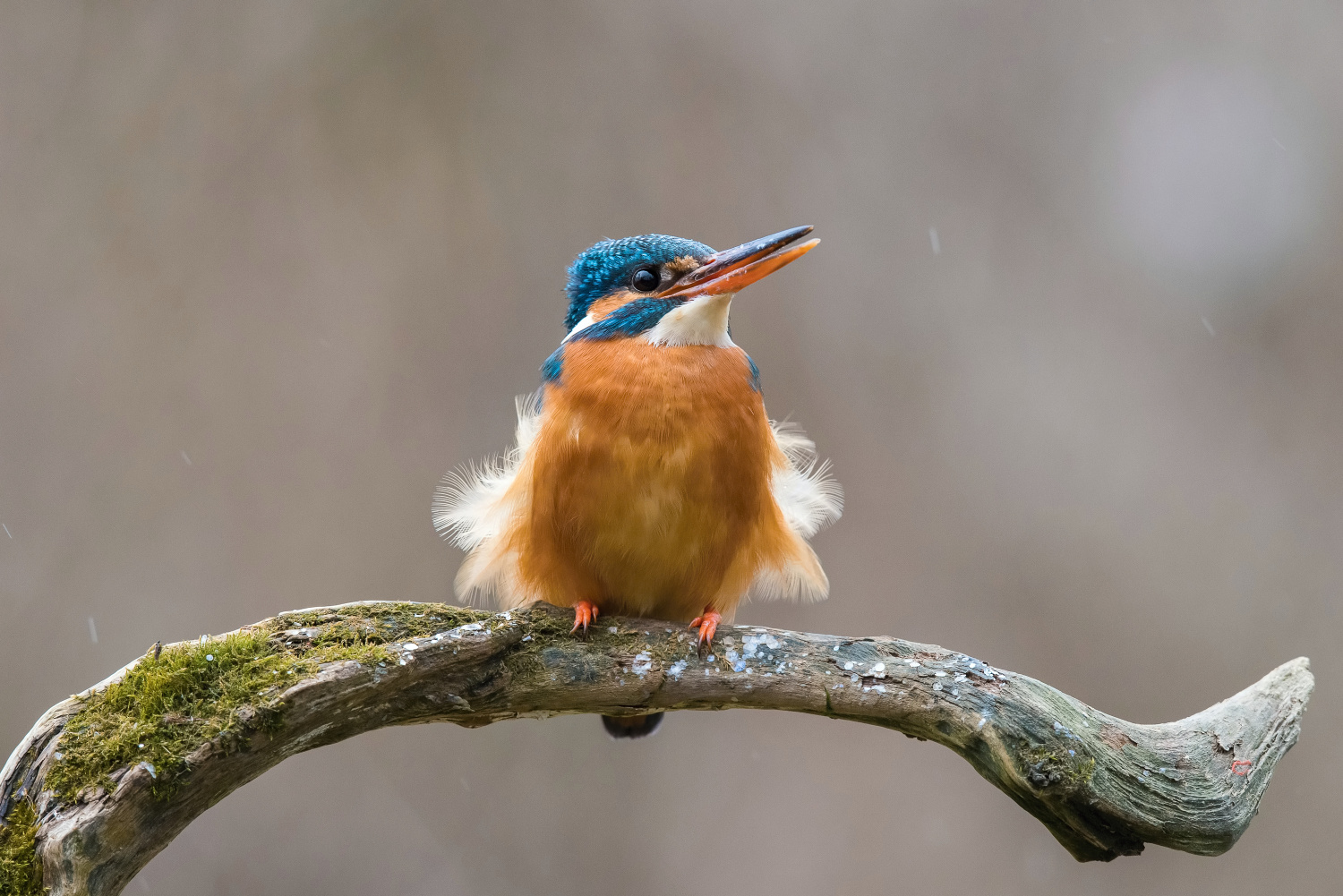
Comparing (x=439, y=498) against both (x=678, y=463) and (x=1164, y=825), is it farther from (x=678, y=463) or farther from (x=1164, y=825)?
(x=1164, y=825)

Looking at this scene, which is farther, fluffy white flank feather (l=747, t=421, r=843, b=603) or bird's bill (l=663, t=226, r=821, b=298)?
fluffy white flank feather (l=747, t=421, r=843, b=603)

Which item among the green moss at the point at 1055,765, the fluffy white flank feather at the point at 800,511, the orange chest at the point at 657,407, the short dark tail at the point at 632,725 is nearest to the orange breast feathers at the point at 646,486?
the orange chest at the point at 657,407

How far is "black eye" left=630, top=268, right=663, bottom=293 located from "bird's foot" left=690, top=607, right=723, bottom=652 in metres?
0.94

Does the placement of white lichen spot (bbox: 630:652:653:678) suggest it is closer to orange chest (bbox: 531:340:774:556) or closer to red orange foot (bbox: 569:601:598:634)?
red orange foot (bbox: 569:601:598:634)

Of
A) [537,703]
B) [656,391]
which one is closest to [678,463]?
[656,391]

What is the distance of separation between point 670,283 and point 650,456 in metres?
0.56

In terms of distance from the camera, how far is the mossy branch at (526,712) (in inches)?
72.5

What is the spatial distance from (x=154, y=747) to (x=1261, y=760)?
2.47m

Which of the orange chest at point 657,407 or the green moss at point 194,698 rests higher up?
the orange chest at point 657,407

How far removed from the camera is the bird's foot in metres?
2.49

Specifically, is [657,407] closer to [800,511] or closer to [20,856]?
[800,511]

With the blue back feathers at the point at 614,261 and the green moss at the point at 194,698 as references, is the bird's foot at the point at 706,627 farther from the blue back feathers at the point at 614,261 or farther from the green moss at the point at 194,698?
the blue back feathers at the point at 614,261

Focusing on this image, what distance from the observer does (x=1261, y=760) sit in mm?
2439

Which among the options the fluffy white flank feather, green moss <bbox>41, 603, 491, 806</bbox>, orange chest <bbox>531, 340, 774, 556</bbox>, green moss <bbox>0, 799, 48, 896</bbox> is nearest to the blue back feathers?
orange chest <bbox>531, 340, 774, 556</bbox>
